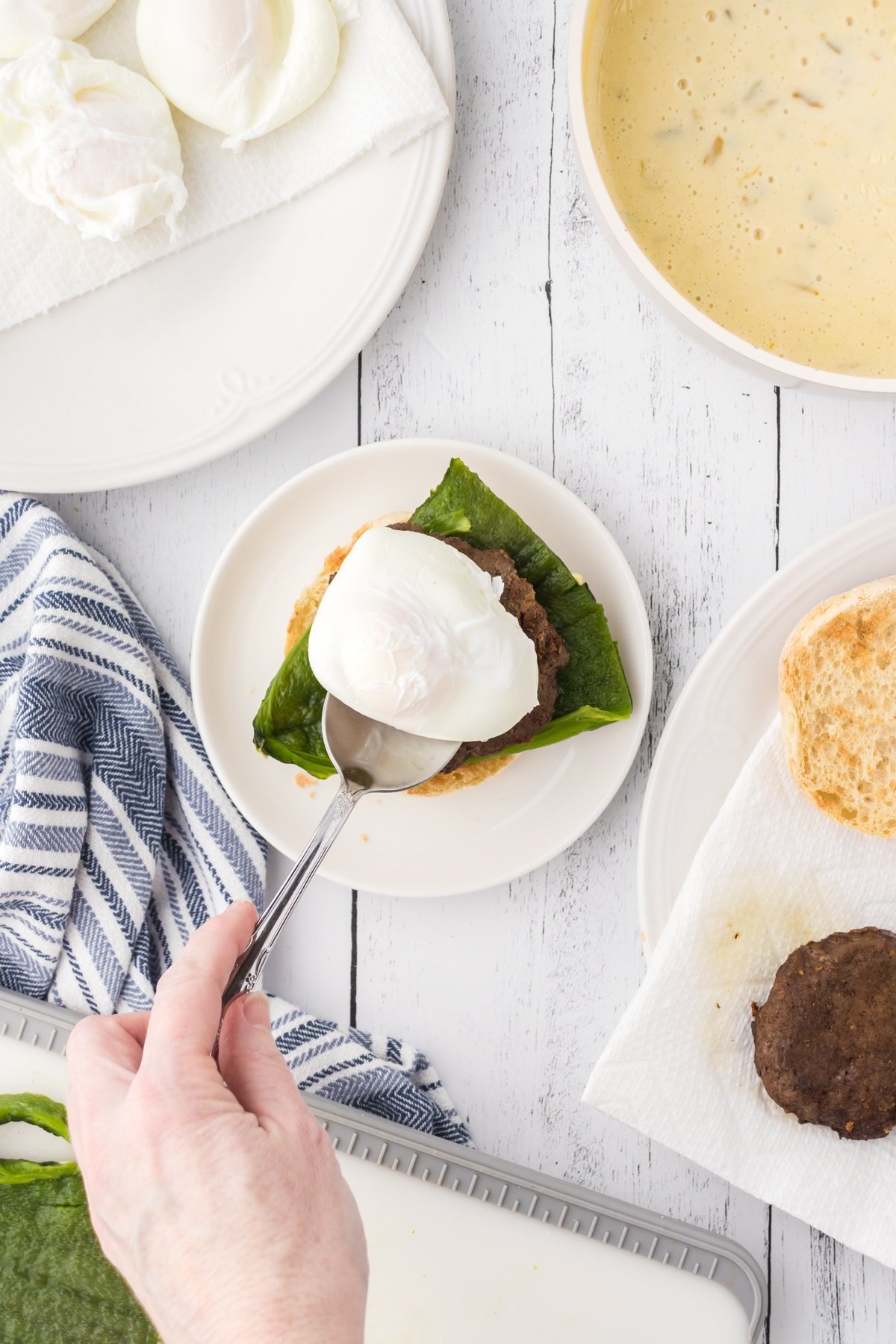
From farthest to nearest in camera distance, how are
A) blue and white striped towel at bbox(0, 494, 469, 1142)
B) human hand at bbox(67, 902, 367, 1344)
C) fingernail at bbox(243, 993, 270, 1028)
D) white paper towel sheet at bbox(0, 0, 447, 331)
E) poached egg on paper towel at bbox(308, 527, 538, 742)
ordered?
1. blue and white striped towel at bbox(0, 494, 469, 1142)
2. white paper towel sheet at bbox(0, 0, 447, 331)
3. poached egg on paper towel at bbox(308, 527, 538, 742)
4. fingernail at bbox(243, 993, 270, 1028)
5. human hand at bbox(67, 902, 367, 1344)

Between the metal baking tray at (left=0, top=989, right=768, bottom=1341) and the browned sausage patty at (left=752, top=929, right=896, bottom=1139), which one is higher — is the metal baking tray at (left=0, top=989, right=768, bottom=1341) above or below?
below

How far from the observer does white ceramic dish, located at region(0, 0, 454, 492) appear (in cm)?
130

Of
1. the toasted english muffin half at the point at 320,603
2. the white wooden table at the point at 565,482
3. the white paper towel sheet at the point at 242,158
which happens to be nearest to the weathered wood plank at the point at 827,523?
the white wooden table at the point at 565,482

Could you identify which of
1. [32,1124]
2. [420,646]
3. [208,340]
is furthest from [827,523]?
[32,1124]

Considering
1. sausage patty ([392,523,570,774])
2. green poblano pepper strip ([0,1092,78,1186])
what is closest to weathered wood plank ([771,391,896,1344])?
sausage patty ([392,523,570,774])

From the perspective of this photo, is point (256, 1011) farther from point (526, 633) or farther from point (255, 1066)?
point (526, 633)

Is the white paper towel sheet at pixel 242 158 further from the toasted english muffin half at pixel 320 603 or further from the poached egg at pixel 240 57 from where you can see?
the toasted english muffin half at pixel 320 603

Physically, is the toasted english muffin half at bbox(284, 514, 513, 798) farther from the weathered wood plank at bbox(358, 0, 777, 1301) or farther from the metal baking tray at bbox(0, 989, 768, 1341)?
the metal baking tray at bbox(0, 989, 768, 1341)

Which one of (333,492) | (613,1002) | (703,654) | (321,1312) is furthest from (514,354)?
(321,1312)

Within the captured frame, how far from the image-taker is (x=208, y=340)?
Result: 132 cm

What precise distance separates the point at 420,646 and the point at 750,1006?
1.86 feet

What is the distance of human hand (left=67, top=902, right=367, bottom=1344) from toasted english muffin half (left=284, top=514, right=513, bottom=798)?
0.42 m

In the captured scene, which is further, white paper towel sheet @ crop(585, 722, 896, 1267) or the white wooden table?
the white wooden table

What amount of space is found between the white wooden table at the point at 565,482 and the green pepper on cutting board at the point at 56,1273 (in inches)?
15.1
